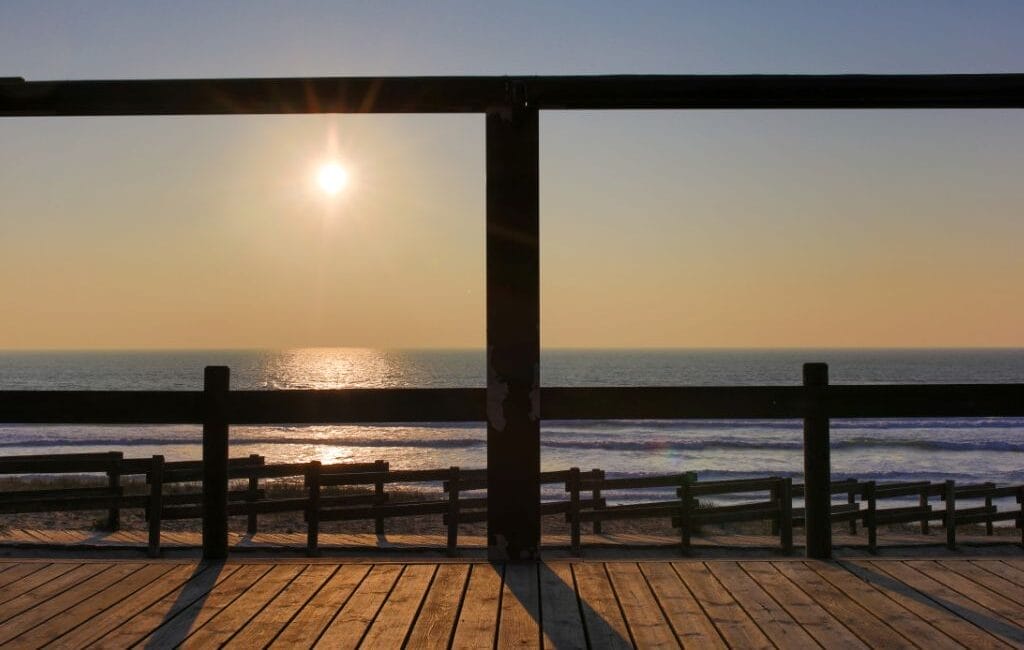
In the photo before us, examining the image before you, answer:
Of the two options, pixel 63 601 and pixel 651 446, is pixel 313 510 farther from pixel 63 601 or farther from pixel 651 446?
pixel 651 446

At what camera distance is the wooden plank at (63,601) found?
3633 mm

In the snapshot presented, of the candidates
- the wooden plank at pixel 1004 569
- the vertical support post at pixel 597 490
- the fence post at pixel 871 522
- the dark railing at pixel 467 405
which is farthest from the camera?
the vertical support post at pixel 597 490

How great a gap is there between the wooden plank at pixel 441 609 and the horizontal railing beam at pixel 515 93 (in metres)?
2.31

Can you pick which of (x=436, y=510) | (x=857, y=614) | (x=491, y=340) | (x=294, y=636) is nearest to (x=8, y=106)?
(x=491, y=340)

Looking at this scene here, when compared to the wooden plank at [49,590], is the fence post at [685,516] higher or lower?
lower

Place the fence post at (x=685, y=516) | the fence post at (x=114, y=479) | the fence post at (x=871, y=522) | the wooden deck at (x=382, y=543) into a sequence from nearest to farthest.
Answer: the wooden deck at (x=382, y=543)
the fence post at (x=114, y=479)
the fence post at (x=685, y=516)
the fence post at (x=871, y=522)

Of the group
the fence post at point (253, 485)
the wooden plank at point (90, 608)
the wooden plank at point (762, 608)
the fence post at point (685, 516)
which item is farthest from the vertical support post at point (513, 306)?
the fence post at point (253, 485)

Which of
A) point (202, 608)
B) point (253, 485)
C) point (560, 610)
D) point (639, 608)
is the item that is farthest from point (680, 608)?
point (253, 485)

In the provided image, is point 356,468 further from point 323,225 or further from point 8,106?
point 323,225

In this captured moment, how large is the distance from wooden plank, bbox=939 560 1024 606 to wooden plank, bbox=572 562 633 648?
175 centimetres

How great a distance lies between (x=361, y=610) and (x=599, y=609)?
996 mm

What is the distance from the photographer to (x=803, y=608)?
388 centimetres

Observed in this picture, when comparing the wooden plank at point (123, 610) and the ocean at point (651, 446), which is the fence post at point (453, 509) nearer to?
the wooden plank at point (123, 610)


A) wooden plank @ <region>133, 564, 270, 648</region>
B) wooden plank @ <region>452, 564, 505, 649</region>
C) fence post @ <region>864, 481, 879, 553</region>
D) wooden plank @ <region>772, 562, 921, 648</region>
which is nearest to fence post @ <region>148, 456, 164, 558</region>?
wooden plank @ <region>133, 564, 270, 648</region>
